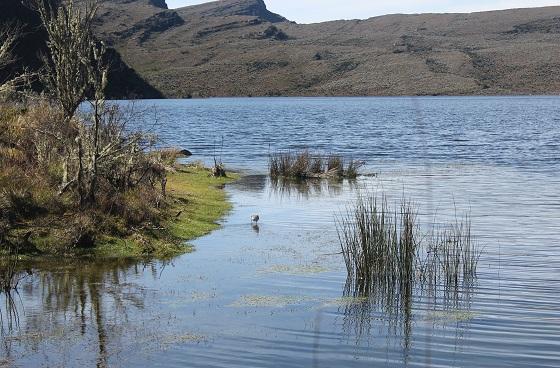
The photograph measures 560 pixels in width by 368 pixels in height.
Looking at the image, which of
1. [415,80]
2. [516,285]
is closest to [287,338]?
[516,285]

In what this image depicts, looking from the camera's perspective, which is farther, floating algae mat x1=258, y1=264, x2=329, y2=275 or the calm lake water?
floating algae mat x1=258, y1=264, x2=329, y2=275

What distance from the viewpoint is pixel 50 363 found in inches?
387

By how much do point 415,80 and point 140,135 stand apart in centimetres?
17234

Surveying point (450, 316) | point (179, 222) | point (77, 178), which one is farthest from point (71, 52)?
point (450, 316)

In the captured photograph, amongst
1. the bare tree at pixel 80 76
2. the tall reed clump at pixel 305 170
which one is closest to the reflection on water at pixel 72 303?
the bare tree at pixel 80 76

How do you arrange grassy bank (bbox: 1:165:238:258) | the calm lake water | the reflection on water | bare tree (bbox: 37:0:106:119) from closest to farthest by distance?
1. the calm lake water
2. the reflection on water
3. grassy bank (bbox: 1:165:238:258)
4. bare tree (bbox: 37:0:106:119)

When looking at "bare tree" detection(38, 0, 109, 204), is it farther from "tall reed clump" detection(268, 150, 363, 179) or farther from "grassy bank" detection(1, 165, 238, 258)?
"tall reed clump" detection(268, 150, 363, 179)

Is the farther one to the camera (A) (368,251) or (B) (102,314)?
(A) (368,251)

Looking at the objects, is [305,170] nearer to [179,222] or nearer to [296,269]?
[179,222]

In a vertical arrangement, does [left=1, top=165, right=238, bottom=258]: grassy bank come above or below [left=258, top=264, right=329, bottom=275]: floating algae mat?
above

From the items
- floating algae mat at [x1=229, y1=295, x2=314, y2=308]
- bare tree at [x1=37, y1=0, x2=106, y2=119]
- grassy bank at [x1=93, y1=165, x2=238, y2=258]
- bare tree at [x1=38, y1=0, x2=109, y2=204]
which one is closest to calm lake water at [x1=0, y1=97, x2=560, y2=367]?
floating algae mat at [x1=229, y1=295, x2=314, y2=308]

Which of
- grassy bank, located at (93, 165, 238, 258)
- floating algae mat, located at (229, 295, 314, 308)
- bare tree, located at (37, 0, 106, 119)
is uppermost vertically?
bare tree, located at (37, 0, 106, 119)

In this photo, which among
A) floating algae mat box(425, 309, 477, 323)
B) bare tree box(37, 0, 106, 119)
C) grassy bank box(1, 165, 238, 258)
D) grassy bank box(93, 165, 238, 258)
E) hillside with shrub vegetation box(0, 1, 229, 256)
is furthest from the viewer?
bare tree box(37, 0, 106, 119)

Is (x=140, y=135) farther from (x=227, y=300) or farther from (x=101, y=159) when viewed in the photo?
(x=227, y=300)
